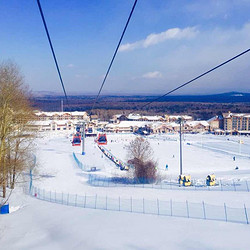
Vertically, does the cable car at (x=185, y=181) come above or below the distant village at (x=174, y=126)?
below

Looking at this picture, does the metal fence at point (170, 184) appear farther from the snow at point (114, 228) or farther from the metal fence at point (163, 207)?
the metal fence at point (163, 207)

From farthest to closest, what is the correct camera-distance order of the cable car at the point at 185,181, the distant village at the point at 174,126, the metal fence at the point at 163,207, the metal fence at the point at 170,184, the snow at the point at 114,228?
the distant village at the point at 174,126, the cable car at the point at 185,181, the metal fence at the point at 170,184, the metal fence at the point at 163,207, the snow at the point at 114,228

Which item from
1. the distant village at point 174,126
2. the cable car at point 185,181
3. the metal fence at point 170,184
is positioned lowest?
the metal fence at point 170,184

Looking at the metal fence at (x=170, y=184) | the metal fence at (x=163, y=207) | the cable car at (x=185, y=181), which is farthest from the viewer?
the cable car at (x=185, y=181)

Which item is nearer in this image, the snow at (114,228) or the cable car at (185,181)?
the snow at (114,228)

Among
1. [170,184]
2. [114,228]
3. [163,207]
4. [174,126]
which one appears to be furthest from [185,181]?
[174,126]

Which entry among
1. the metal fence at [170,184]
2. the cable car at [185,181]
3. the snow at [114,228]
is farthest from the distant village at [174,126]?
the snow at [114,228]

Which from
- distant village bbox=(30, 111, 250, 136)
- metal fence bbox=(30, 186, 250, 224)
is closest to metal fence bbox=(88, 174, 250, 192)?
metal fence bbox=(30, 186, 250, 224)
